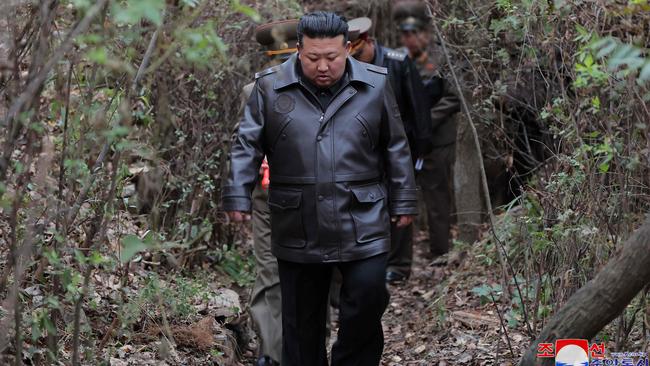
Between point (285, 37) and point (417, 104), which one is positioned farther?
point (417, 104)

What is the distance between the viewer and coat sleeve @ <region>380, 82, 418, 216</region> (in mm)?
5398

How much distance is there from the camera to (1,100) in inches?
172

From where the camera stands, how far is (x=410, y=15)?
10656 millimetres

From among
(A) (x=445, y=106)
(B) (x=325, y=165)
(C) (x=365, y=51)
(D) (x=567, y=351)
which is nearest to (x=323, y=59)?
(B) (x=325, y=165)

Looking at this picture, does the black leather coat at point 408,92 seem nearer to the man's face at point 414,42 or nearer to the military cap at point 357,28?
the military cap at point 357,28

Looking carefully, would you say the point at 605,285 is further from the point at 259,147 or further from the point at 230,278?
the point at 230,278

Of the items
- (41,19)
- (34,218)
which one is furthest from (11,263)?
(41,19)

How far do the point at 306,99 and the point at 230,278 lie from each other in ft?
9.88

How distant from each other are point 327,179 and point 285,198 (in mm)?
266

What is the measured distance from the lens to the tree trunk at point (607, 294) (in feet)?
12.7

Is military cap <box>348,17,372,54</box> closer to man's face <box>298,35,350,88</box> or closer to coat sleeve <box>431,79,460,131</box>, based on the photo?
coat sleeve <box>431,79,460,131</box>

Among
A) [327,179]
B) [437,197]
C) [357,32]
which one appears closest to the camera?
[327,179]

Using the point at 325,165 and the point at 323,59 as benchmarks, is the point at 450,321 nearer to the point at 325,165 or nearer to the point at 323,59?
the point at 325,165

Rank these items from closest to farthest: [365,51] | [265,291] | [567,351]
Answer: [567,351] < [265,291] < [365,51]
